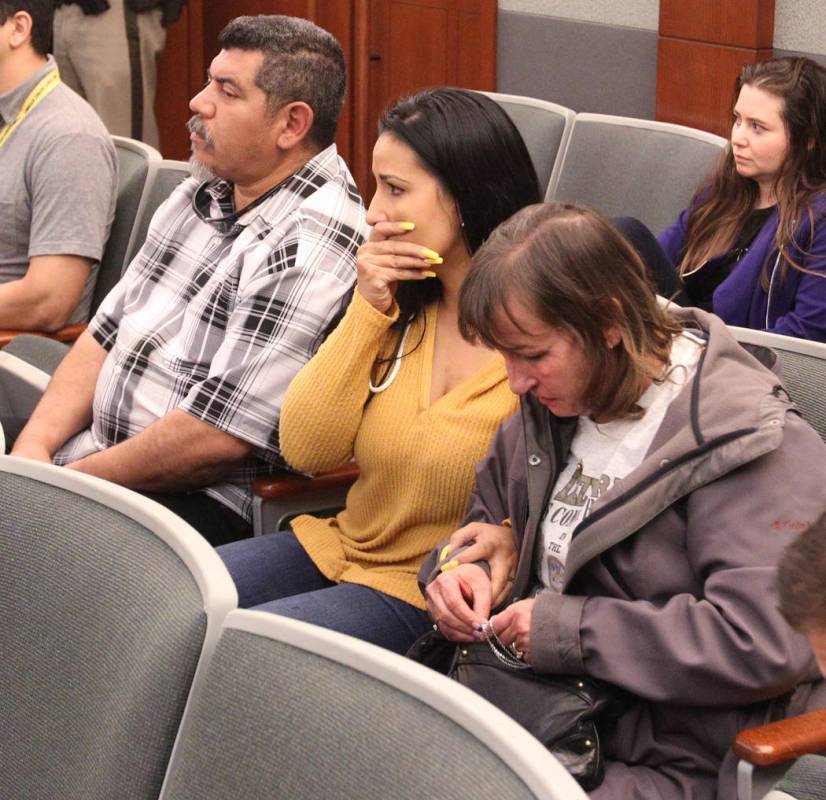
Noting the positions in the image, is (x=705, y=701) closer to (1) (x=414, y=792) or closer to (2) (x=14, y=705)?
(1) (x=414, y=792)

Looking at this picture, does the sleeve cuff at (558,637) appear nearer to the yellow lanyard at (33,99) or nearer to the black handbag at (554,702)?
the black handbag at (554,702)

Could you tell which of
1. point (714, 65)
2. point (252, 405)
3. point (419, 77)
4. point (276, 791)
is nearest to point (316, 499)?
point (252, 405)

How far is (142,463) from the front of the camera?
92.8 inches

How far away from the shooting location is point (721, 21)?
416 centimetres

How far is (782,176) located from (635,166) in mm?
459

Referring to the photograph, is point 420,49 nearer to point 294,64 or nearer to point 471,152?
point 294,64

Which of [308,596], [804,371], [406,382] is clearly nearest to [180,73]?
[406,382]

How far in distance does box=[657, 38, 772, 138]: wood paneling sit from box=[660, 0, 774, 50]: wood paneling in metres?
0.02

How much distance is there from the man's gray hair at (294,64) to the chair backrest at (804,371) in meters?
0.93

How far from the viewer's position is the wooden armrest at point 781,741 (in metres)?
1.39

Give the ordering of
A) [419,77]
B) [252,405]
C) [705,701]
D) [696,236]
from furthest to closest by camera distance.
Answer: [419,77] < [696,236] < [252,405] < [705,701]

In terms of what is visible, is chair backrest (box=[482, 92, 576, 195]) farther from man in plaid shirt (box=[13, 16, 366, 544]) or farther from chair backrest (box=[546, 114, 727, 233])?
man in plaid shirt (box=[13, 16, 366, 544])

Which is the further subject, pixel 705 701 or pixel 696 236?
pixel 696 236

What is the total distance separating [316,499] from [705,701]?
950 mm
